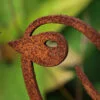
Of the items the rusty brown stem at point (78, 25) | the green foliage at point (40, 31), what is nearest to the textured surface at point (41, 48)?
the rusty brown stem at point (78, 25)

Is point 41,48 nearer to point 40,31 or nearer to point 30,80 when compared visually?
point 30,80

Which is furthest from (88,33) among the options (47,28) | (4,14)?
(4,14)

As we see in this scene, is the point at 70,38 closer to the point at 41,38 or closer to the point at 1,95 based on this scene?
the point at 1,95

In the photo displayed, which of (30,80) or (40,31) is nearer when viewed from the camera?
(30,80)

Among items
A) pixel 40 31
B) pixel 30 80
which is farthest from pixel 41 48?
pixel 40 31

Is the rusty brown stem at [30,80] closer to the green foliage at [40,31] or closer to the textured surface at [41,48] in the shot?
the textured surface at [41,48]

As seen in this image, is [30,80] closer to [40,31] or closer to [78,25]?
[78,25]

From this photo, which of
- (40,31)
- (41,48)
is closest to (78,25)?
(41,48)

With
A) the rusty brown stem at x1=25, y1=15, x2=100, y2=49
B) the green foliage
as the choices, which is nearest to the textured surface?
the rusty brown stem at x1=25, y1=15, x2=100, y2=49

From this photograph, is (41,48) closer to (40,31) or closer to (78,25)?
(78,25)
